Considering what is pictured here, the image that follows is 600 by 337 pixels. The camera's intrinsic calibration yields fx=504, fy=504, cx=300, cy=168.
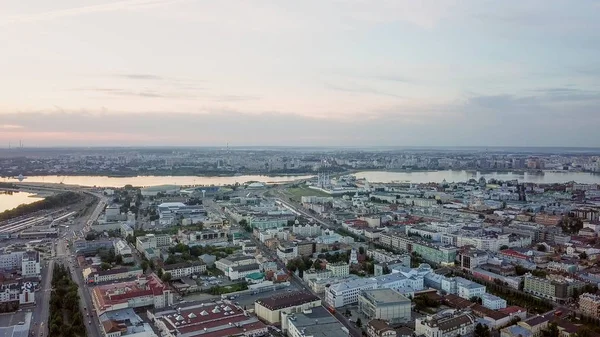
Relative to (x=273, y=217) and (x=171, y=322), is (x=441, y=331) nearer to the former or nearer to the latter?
(x=171, y=322)

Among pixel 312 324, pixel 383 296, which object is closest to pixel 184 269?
pixel 312 324

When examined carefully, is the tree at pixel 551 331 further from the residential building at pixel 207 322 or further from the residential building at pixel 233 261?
the residential building at pixel 233 261

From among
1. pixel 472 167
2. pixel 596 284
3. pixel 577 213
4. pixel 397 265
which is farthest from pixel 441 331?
pixel 472 167

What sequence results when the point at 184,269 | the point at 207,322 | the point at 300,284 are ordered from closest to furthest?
the point at 207,322, the point at 300,284, the point at 184,269

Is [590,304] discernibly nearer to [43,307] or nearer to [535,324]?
[535,324]

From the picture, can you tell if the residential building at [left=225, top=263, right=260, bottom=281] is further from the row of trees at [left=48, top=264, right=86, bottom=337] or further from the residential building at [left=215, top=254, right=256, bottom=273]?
the row of trees at [left=48, top=264, right=86, bottom=337]

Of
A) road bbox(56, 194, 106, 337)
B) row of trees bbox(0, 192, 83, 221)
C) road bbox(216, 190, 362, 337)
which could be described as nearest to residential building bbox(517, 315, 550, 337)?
road bbox(216, 190, 362, 337)
